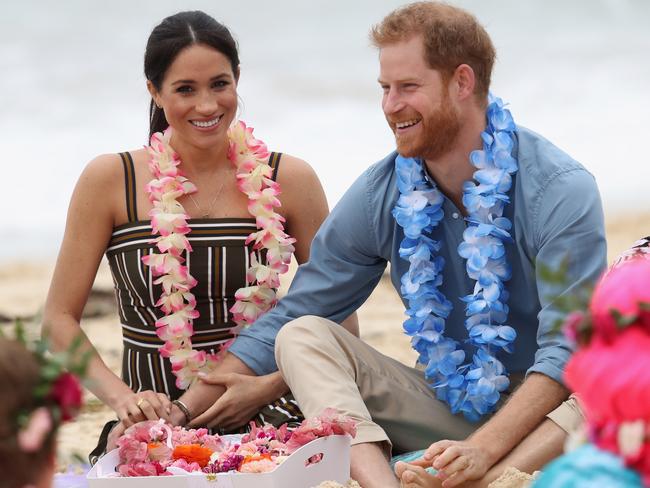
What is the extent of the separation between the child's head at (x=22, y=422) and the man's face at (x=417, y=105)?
88.3 inches

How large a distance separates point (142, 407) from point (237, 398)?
323 millimetres

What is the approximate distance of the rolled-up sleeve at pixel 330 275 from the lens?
3770 millimetres

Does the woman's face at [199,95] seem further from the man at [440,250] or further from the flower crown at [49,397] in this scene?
the flower crown at [49,397]

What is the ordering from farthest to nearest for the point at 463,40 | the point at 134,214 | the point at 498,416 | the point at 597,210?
the point at 134,214 < the point at 463,40 < the point at 597,210 < the point at 498,416

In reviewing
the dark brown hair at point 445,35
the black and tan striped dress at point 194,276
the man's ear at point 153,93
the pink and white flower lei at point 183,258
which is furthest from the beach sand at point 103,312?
the dark brown hair at point 445,35

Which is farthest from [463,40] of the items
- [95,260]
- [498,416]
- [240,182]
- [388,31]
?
[95,260]

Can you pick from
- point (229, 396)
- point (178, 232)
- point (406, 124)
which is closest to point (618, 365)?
point (406, 124)

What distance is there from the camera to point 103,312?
10.4 meters

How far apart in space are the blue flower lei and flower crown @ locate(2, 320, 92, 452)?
2.11 m

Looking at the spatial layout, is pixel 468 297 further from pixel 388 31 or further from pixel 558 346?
pixel 388 31

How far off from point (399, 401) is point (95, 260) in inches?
47.7

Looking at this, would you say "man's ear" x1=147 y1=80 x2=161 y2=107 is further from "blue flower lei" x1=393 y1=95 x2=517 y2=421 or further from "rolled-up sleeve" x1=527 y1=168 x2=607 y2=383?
"rolled-up sleeve" x1=527 y1=168 x2=607 y2=383

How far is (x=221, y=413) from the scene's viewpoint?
370 cm

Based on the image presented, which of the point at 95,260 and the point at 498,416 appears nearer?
the point at 498,416
